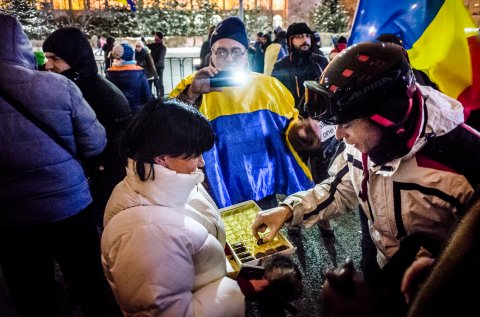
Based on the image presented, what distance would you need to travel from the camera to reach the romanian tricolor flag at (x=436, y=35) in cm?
326

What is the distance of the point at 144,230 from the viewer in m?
1.45

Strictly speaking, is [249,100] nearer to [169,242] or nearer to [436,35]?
[169,242]

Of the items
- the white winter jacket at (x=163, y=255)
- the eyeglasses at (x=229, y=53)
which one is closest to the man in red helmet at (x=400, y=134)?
the white winter jacket at (x=163, y=255)

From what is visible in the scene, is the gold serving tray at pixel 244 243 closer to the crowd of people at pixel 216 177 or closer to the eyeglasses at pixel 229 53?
the crowd of people at pixel 216 177

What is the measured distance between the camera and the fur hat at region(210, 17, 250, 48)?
122 inches

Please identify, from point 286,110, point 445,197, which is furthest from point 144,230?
point 286,110

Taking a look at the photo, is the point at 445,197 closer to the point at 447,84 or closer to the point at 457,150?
the point at 457,150

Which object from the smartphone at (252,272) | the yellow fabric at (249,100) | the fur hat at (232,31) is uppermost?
the fur hat at (232,31)

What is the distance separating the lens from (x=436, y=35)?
11.1 feet

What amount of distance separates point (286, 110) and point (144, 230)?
6.51 feet

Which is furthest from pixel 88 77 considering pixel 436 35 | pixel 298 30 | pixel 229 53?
pixel 436 35

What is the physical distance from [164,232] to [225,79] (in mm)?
1614

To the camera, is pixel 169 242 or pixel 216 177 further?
pixel 216 177

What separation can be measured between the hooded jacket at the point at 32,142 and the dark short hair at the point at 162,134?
0.81m
